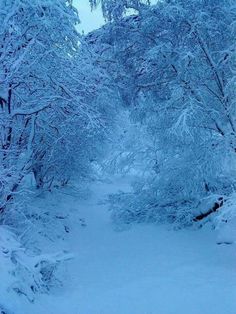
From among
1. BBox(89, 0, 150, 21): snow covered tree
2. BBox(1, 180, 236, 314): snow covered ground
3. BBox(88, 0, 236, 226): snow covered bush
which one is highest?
BBox(89, 0, 150, 21): snow covered tree

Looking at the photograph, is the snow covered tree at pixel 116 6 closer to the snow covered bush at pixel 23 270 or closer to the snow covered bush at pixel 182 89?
the snow covered bush at pixel 182 89

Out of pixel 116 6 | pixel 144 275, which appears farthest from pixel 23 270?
pixel 116 6

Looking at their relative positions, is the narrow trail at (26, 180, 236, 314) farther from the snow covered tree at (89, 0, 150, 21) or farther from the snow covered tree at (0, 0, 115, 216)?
the snow covered tree at (89, 0, 150, 21)

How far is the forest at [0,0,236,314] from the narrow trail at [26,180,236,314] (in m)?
0.03

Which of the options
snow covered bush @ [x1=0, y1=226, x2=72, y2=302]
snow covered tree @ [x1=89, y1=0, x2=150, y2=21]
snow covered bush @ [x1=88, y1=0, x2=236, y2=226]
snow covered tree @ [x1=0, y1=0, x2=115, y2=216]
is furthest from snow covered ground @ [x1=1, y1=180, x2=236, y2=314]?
snow covered tree @ [x1=89, y1=0, x2=150, y2=21]

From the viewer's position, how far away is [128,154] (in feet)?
40.4

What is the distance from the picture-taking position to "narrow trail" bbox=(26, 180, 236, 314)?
5.89m

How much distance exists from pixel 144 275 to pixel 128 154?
5.37 metres

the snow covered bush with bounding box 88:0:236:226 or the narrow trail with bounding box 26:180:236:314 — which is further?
the snow covered bush with bounding box 88:0:236:226

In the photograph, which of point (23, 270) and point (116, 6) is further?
point (116, 6)

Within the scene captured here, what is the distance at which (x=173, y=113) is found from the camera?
9.73 metres

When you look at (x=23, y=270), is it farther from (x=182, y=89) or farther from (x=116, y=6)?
(x=116, y=6)

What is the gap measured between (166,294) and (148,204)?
5.41 m

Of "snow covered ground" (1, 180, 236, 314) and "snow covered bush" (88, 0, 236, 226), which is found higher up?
"snow covered bush" (88, 0, 236, 226)
